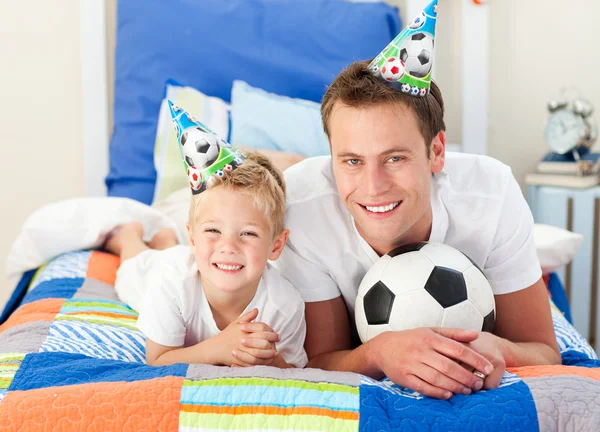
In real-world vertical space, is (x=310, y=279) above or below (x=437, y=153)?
below

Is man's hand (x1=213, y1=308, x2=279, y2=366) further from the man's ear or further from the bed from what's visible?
the man's ear

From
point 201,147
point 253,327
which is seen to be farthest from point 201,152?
point 253,327

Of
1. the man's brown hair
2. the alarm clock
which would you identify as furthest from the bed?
the alarm clock

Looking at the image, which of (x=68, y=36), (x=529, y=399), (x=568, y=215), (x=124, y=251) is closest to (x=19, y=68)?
(x=68, y=36)

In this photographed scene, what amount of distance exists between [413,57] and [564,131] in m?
1.57

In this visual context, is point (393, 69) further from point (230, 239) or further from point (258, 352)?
point (258, 352)

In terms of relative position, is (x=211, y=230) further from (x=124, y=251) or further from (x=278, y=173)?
(x=124, y=251)

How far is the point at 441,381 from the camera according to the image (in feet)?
3.24

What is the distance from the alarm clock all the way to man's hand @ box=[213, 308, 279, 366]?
1.73 meters

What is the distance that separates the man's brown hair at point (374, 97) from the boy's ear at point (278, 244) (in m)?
0.21

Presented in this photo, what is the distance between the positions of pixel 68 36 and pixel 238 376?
2186mm

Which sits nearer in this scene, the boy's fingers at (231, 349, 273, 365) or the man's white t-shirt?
the boy's fingers at (231, 349, 273, 365)

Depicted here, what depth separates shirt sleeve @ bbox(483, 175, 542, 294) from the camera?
1274mm

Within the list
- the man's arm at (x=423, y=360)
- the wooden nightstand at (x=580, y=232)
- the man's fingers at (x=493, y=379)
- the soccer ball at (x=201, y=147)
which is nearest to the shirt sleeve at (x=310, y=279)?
the man's arm at (x=423, y=360)
